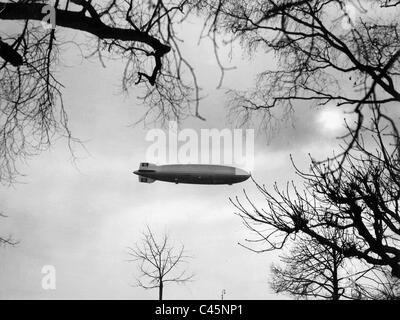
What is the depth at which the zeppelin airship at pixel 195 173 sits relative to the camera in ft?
197

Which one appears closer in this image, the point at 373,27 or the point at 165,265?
the point at 373,27

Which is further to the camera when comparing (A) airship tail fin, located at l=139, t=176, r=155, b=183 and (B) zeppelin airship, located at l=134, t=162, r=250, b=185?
(A) airship tail fin, located at l=139, t=176, r=155, b=183

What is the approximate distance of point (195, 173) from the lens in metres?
59.6

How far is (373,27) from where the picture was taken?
6559 millimetres

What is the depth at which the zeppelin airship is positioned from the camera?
5991cm

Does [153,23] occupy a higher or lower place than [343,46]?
lower

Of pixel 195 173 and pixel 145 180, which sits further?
pixel 145 180

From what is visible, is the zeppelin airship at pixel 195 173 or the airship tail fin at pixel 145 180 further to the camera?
the airship tail fin at pixel 145 180
